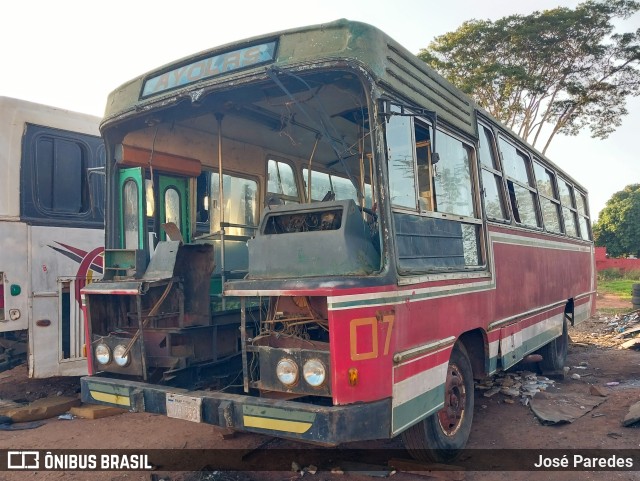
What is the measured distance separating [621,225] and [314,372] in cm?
4100

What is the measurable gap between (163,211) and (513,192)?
3.96m

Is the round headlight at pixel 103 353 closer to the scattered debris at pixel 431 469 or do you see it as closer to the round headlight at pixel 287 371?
the round headlight at pixel 287 371

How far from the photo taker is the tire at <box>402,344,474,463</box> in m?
3.91

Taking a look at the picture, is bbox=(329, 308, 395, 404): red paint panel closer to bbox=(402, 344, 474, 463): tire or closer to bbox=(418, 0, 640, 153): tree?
bbox=(402, 344, 474, 463): tire

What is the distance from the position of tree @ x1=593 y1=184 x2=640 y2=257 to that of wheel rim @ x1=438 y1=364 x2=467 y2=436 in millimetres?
38727

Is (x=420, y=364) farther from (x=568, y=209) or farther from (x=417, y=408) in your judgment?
(x=568, y=209)

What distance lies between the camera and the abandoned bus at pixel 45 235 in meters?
6.08

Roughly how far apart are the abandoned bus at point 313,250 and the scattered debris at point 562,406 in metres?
0.67

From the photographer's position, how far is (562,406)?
5.96 m

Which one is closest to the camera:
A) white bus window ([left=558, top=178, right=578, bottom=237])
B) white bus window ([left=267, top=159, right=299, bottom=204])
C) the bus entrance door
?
the bus entrance door

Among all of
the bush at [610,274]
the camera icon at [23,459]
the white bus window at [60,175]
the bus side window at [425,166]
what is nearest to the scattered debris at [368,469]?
the bus side window at [425,166]

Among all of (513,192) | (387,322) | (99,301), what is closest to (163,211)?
(99,301)

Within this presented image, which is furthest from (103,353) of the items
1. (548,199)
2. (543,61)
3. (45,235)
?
(543,61)

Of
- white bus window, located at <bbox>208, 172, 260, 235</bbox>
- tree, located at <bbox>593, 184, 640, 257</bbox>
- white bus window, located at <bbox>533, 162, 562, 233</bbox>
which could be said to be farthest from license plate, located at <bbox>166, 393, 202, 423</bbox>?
tree, located at <bbox>593, 184, 640, 257</bbox>
